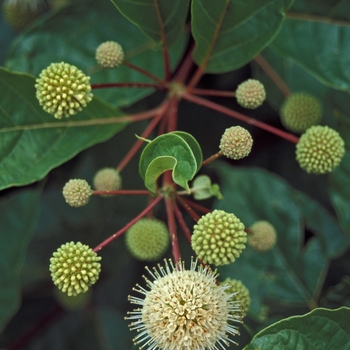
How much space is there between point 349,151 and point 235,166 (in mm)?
834

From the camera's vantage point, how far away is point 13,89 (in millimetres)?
2268

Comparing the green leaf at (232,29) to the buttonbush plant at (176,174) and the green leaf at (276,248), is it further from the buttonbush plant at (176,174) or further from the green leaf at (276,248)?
the green leaf at (276,248)

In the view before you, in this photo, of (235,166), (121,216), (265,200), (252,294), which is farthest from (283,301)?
(121,216)

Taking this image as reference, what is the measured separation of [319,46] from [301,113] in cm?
33

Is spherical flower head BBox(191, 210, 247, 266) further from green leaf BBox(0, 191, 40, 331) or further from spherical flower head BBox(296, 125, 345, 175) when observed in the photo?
green leaf BBox(0, 191, 40, 331)

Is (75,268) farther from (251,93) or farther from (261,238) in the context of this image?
(251,93)

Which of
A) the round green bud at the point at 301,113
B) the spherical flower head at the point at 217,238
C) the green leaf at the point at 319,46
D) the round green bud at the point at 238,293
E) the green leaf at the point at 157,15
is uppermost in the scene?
the green leaf at the point at 157,15

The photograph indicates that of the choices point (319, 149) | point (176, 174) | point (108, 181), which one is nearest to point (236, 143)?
point (176, 174)

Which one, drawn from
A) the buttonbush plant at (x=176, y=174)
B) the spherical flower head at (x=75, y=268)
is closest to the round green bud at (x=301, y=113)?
the buttonbush plant at (x=176, y=174)

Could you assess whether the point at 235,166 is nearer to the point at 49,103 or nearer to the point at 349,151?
the point at 349,151

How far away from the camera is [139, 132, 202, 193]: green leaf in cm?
180

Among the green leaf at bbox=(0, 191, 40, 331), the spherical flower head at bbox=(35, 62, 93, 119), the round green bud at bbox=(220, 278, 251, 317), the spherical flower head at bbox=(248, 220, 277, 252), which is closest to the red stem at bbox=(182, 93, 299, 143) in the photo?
the spherical flower head at bbox=(248, 220, 277, 252)

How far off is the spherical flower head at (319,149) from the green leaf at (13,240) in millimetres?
1612

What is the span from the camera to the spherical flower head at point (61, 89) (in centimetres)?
212
